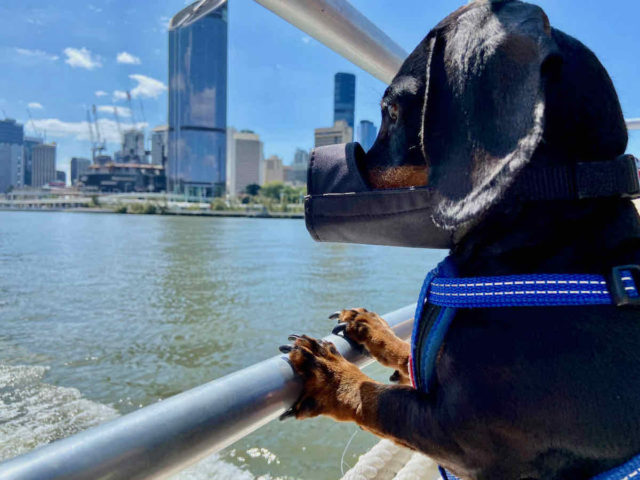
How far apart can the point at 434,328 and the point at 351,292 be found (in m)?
12.4

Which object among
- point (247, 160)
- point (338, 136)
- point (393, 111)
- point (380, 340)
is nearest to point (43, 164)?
point (247, 160)

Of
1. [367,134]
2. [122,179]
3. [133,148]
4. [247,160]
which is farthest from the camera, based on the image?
[247,160]

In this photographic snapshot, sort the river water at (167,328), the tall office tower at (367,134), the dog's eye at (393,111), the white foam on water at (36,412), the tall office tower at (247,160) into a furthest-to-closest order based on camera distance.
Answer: the tall office tower at (247,160), the white foam on water at (36,412), the river water at (167,328), the tall office tower at (367,134), the dog's eye at (393,111)

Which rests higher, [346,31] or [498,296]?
[346,31]

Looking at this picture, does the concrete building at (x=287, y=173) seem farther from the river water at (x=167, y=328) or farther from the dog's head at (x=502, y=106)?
the dog's head at (x=502, y=106)

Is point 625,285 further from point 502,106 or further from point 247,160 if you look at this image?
point 247,160

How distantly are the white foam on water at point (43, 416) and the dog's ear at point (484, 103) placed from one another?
117 inches

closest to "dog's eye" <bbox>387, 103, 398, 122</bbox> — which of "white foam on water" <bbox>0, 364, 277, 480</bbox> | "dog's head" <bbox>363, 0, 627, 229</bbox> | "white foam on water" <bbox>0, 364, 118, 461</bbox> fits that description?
"dog's head" <bbox>363, 0, 627, 229</bbox>

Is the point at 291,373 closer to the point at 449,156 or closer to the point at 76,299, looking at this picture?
the point at 449,156

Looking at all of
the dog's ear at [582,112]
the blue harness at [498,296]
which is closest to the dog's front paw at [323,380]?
the blue harness at [498,296]

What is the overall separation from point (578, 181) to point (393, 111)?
1.79ft

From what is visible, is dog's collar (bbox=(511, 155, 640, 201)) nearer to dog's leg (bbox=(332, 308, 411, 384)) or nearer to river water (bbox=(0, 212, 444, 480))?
dog's leg (bbox=(332, 308, 411, 384))

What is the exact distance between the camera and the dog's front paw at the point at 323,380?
1.16 meters

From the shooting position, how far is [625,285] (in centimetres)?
90
